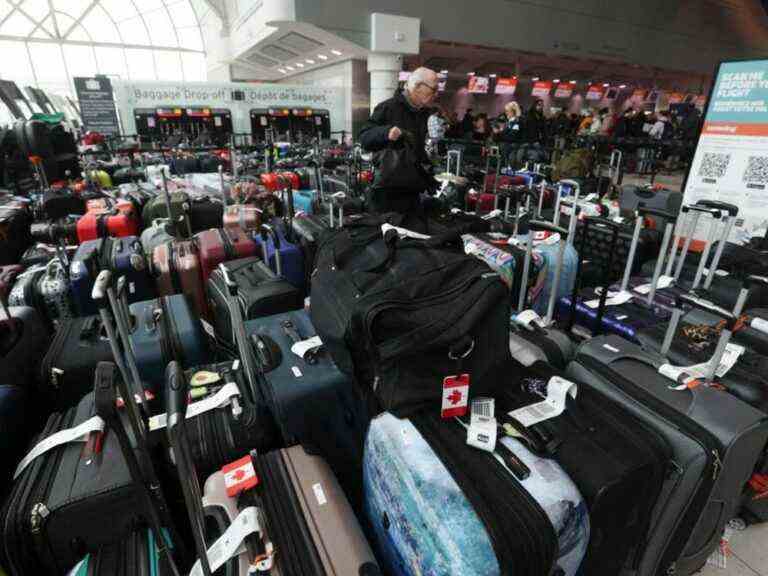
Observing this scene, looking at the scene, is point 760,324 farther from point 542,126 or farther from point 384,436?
point 542,126

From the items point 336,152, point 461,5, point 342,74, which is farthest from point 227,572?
point 342,74

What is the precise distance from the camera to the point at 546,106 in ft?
78.3

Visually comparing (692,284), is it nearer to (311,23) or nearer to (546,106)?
(311,23)

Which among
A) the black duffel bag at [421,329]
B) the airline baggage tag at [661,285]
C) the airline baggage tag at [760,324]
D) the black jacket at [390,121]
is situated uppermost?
the black jacket at [390,121]

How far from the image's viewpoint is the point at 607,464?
1.12 m

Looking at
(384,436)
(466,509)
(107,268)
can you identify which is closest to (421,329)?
(384,436)

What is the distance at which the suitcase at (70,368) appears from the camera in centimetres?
186

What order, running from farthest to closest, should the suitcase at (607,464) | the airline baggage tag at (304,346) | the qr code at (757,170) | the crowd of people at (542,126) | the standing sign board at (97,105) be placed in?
1. the standing sign board at (97,105)
2. the crowd of people at (542,126)
3. the qr code at (757,170)
4. the airline baggage tag at (304,346)
5. the suitcase at (607,464)

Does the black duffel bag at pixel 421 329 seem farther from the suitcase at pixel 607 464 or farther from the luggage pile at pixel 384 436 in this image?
the suitcase at pixel 607 464

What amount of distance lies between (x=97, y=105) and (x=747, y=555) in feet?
47.0

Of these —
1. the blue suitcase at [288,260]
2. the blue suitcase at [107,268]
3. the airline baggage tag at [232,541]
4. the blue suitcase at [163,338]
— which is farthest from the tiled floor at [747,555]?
the blue suitcase at [107,268]

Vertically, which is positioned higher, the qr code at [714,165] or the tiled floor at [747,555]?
the qr code at [714,165]

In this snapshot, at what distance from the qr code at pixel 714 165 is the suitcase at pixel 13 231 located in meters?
6.89

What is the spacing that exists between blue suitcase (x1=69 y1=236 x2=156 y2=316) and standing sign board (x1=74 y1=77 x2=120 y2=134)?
10353 mm
